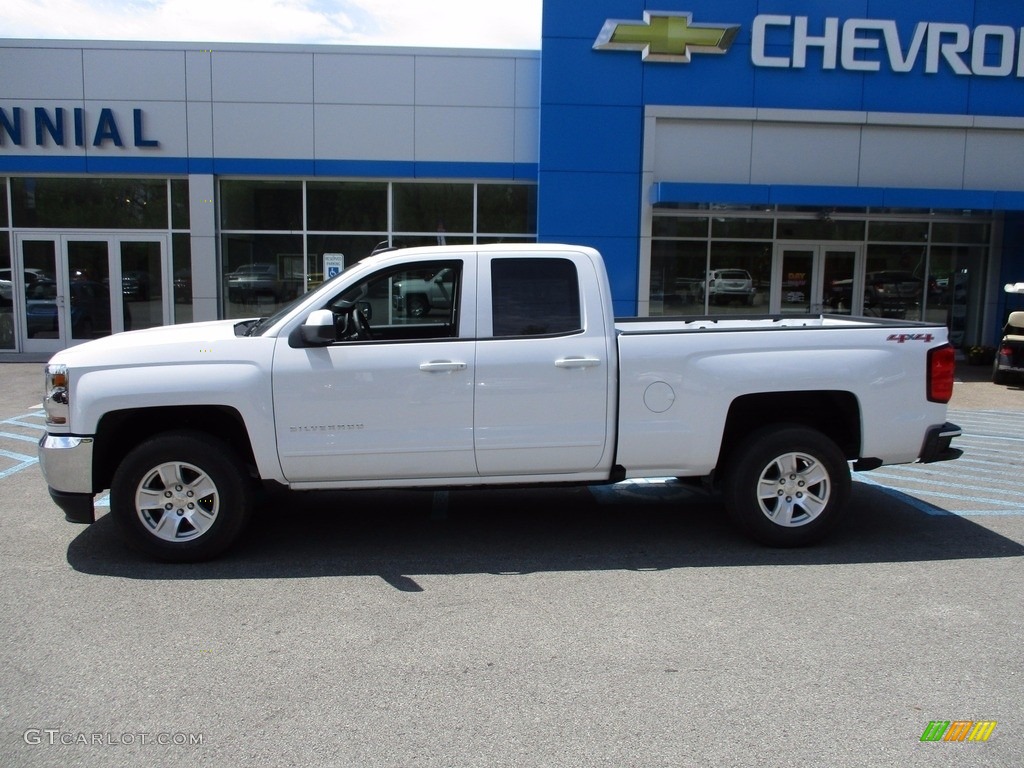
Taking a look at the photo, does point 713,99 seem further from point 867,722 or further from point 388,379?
point 867,722

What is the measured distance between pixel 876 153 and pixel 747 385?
38.9 feet

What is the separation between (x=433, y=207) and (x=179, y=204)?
16.1 ft

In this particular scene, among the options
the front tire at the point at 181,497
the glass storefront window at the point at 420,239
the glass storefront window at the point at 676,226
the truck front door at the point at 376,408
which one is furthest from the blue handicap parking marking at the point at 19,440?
the glass storefront window at the point at 676,226

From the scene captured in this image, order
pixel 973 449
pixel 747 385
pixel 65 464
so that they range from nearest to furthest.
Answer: pixel 65 464, pixel 747 385, pixel 973 449

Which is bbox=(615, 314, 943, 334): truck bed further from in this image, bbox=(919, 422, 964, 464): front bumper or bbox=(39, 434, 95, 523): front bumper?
bbox=(39, 434, 95, 523): front bumper

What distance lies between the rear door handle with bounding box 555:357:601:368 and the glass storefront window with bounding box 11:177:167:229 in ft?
43.8

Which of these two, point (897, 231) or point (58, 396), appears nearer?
point (58, 396)

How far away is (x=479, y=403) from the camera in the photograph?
541cm

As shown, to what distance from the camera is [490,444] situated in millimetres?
5449

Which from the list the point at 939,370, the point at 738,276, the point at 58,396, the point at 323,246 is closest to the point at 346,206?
the point at 323,246

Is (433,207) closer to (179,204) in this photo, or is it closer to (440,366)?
(179,204)

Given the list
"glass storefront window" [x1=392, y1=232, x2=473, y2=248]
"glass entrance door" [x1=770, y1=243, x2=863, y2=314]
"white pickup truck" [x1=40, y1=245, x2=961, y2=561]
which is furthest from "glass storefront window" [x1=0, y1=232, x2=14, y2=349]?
"glass entrance door" [x1=770, y1=243, x2=863, y2=314]

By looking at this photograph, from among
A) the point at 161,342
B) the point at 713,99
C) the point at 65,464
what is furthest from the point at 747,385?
the point at 713,99

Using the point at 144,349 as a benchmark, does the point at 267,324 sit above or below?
above
